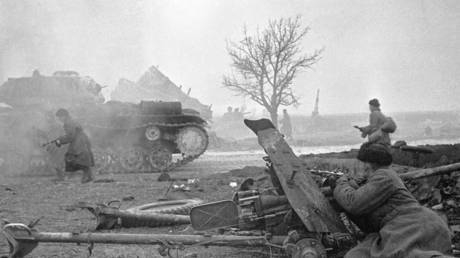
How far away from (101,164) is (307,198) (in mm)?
11883

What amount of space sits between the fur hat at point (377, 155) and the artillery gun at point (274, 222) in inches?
20.5

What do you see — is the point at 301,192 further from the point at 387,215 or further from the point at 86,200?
the point at 86,200

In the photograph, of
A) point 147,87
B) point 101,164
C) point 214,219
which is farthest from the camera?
point 147,87

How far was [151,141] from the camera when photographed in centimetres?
1535

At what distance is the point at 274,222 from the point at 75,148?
7.21 metres

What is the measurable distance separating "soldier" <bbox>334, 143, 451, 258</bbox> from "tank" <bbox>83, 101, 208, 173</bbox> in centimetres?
1177

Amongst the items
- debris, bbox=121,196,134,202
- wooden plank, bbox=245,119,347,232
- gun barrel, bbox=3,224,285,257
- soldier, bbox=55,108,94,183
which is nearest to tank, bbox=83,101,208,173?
soldier, bbox=55,108,94,183

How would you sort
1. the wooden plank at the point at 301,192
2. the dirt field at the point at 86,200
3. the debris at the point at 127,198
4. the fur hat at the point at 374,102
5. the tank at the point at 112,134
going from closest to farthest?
the wooden plank at the point at 301,192 → the dirt field at the point at 86,200 → the debris at the point at 127,198 → the fur hat at the point at 374,102 → the tank at the point at 112,134

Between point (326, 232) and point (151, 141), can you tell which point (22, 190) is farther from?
point (326, 232)

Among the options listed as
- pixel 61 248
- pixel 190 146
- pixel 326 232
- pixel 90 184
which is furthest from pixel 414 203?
pixel 190 146

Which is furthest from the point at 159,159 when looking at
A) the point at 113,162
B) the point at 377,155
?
the point at 377,155

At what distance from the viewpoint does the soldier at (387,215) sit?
343 cm

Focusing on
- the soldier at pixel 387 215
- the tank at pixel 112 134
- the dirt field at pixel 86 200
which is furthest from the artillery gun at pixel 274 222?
the tank at pixel 112 134

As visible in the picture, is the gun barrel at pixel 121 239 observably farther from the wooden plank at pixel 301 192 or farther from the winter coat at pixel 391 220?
the winter coat at pixel 391 220
